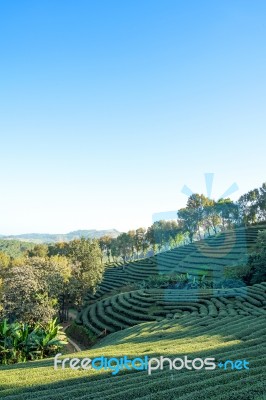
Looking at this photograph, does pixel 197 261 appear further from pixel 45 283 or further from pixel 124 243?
pixel 124 243

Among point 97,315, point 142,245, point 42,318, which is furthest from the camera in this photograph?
point 142,245

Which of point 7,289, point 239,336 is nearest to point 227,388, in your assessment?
point 239,336

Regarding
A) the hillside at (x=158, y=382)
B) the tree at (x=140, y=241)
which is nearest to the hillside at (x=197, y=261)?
the tree at (x=140, y=241)

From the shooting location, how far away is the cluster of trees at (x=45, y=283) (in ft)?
101

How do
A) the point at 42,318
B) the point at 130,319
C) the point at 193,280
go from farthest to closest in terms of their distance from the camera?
the point at 193,280 → the point at 130,319 → the point at 42,318

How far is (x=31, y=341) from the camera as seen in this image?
2333cm

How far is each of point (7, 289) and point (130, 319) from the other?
13062mm

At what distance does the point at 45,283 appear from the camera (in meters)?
34.0

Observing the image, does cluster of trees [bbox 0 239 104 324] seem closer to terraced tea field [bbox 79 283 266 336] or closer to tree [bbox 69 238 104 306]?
tree [bbox 69 238 104 306]

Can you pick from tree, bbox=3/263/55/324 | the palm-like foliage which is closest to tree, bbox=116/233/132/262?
tree, bbox=3/263/55/324

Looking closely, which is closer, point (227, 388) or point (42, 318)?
point (227, 388)

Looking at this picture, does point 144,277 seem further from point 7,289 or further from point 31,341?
point 31,341

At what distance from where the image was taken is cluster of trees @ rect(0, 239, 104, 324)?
30.7 m

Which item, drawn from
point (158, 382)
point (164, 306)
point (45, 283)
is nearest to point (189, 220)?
point (164, 306)
